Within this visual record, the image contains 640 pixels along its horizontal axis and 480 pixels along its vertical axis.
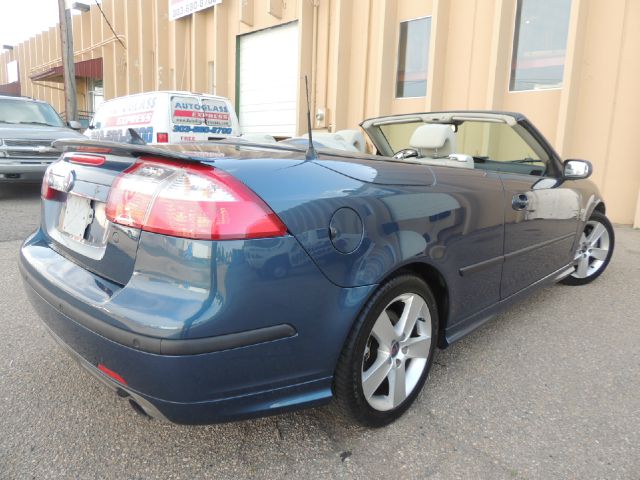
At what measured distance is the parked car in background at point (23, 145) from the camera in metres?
7.44

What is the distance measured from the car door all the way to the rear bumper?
1436 millimetres

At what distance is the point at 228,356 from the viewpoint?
1.52 metres

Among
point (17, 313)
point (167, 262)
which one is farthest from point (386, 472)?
point (17, 313)

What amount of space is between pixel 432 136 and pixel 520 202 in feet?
2.43

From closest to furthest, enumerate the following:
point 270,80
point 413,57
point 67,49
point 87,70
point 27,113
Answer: point 27,113
point 413,57
point 270,80
point 67,49
point 87,70

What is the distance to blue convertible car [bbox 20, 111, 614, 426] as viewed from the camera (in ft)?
4.94

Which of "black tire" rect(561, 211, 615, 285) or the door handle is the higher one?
the door handle

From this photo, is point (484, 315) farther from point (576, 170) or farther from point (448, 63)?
point (448, 63)

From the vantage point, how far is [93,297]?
5.48 ft

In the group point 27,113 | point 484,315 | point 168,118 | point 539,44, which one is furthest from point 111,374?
point 27,113

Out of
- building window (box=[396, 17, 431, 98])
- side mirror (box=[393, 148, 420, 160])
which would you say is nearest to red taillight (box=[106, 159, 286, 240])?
side mirror (box=[393, 148, 420, 160])

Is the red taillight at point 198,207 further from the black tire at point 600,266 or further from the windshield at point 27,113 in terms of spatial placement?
the windshield at point 27,113

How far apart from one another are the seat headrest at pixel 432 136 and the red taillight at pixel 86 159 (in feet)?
6.88

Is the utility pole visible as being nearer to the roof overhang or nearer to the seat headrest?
the roof overhang
